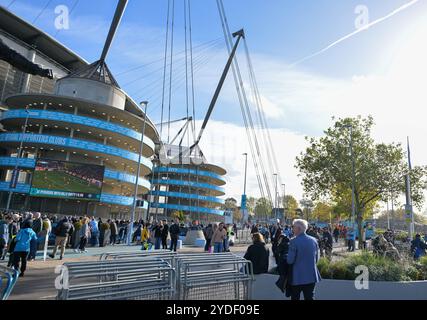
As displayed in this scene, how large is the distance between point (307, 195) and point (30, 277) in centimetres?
3153

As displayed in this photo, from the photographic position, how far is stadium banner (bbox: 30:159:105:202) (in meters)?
36.3

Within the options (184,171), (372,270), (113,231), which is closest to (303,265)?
(372,270)

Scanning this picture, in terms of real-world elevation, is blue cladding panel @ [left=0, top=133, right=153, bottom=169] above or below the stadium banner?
above

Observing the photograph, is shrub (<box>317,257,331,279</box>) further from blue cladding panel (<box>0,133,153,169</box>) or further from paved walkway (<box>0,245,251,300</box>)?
blue cladding panel (<box>0,133,153,169</box>)

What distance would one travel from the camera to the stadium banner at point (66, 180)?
3628 centimetres

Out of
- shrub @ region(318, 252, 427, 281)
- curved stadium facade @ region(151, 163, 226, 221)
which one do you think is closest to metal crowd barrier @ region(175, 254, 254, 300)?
shrub @ region(318, 252, 427, 281)

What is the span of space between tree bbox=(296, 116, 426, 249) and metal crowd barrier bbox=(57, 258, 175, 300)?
29.1m

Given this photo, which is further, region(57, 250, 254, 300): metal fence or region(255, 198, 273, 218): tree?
region(255, 198, 273, 218): tree

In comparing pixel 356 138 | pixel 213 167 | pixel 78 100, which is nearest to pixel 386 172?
pixel 356 138

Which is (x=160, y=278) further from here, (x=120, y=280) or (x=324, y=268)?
(x=324, y=268)

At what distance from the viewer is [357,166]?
3372cm

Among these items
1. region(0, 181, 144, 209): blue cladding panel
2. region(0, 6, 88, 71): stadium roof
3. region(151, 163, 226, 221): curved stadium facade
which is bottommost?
region(0, 181, 144, 209): blue cladding panel
